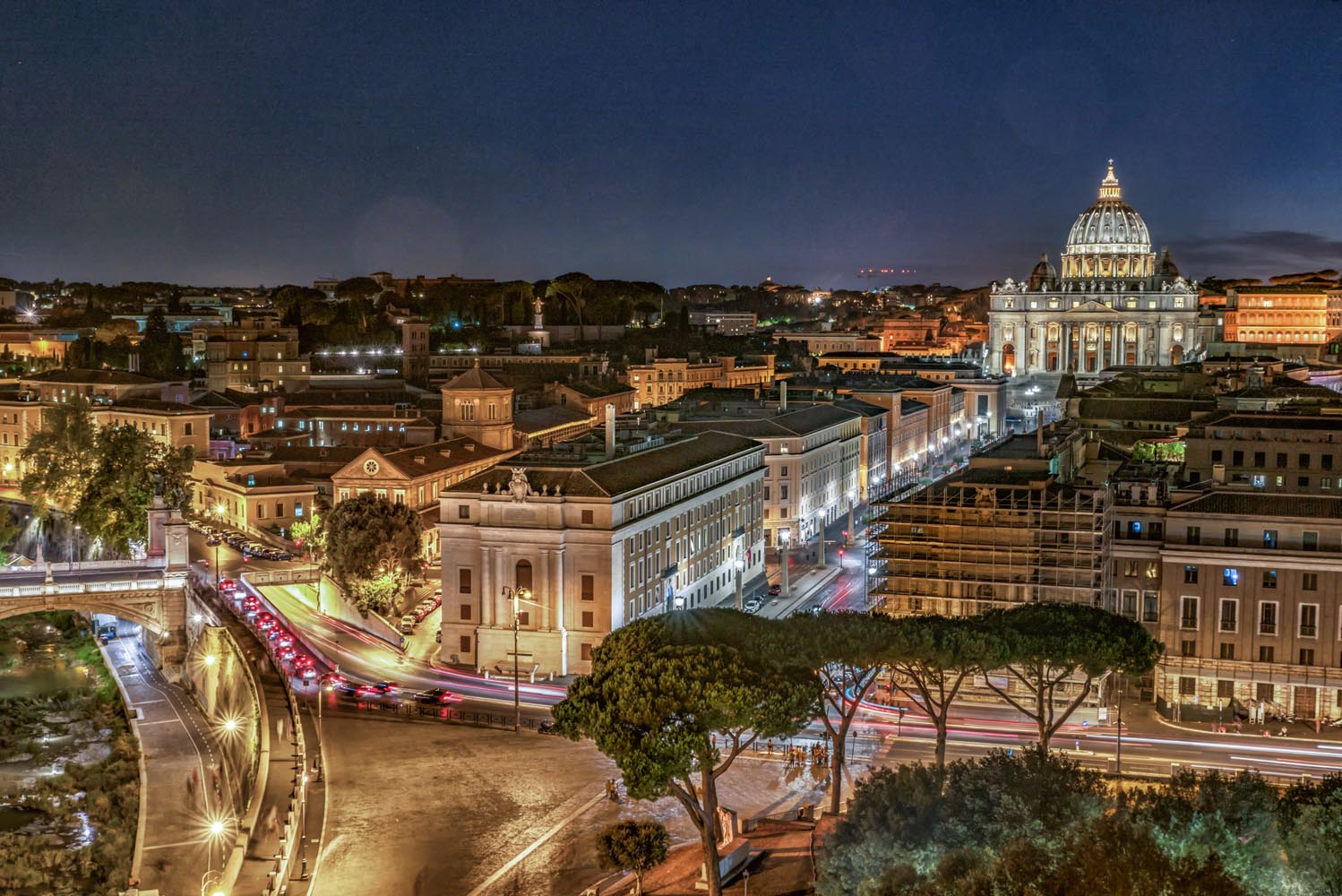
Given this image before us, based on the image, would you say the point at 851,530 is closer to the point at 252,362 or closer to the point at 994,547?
the point at 994,547

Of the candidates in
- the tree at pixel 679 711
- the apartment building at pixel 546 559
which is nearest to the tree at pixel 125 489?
the apartment building at pixel 546 559

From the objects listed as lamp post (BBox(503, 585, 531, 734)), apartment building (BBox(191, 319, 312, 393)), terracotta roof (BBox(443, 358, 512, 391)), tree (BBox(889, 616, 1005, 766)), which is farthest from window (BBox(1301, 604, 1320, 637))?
apartment building (BBox(191, 319, 312, 393))

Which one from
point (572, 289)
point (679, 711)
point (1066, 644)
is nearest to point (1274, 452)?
point (1066, 644)

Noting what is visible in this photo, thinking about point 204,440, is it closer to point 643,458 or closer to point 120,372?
point 120,372

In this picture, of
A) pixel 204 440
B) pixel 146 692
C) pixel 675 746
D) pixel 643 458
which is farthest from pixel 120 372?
pixel 675 746

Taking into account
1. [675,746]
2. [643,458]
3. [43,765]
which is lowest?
[43,765]

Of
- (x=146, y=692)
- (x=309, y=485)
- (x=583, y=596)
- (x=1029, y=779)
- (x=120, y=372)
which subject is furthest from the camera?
(x=120, y=372)

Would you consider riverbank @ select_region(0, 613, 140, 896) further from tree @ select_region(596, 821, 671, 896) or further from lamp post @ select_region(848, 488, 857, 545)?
lamp post @ select_region(848, 488, 857, 545)
